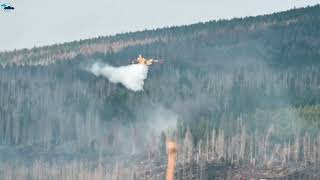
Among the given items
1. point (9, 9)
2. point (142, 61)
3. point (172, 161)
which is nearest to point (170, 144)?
point (172, 161)

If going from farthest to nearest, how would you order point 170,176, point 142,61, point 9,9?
1. point 9,9
2. point 142,61
3. point 170,176

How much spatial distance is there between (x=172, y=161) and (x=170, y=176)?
2.27 m

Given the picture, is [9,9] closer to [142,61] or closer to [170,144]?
[142,61]

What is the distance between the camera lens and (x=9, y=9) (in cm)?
16725

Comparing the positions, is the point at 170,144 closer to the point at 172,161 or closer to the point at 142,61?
the point at 172,161

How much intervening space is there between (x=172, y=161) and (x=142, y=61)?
2033 inches

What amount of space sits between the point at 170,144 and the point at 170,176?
13.5 feet

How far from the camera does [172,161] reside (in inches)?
3209

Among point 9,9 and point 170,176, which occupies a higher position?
point 9,9

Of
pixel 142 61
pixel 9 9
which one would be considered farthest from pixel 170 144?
pixel 9 9

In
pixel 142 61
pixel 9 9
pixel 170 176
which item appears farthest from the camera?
pixel 9 9

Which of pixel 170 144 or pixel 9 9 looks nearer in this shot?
pixel 170 144

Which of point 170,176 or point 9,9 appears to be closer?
point 170,176

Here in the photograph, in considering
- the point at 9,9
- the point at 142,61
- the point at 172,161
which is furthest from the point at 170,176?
the point at 9,9
